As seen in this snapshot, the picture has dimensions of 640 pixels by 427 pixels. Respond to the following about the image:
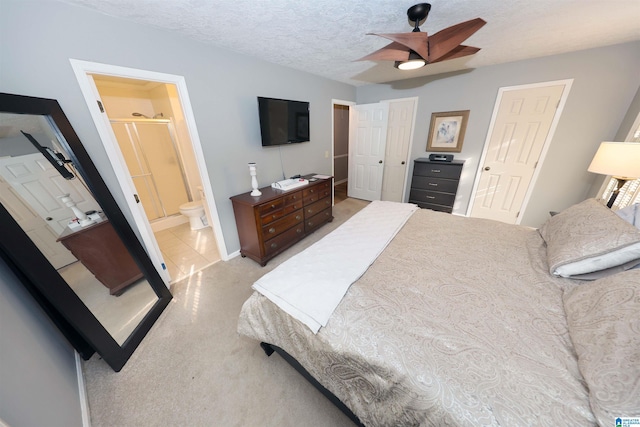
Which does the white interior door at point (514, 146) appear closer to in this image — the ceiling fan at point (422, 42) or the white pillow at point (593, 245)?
the ceiling fan at point (422, 42)

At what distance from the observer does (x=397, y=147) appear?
374 centimetres

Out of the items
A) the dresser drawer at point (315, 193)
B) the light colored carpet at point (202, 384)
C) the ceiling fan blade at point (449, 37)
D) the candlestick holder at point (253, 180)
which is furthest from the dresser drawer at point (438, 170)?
the light colored carpet at point (202, 384)

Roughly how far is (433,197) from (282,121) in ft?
8.67

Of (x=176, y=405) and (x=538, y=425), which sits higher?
(x=538, y=425)

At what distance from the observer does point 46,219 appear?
118 centimetres

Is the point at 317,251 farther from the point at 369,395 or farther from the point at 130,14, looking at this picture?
the point at 130,14

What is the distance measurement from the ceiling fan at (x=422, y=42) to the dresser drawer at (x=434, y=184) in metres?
1.90

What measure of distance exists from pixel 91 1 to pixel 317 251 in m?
2.16

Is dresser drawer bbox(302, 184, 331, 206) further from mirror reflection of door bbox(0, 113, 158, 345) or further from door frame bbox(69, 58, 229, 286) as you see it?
mirror reflection of door bbox(0, 113, 158, 345)

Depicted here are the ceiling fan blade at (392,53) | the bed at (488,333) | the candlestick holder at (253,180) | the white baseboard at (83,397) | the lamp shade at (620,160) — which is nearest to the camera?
the bed at (488,333)

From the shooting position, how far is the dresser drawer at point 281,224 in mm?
2313

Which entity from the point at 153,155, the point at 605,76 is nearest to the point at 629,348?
the point at 605,76

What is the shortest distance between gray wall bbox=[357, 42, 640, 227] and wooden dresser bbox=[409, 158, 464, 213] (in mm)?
345

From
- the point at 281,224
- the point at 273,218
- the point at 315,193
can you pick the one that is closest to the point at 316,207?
the point at 315,193
